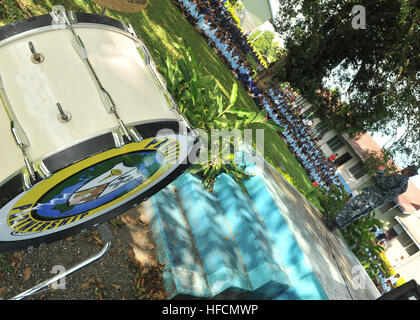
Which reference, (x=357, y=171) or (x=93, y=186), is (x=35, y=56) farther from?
(x=357, y=171)

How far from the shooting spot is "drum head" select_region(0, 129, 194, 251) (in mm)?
1998

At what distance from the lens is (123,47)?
2.27 meters

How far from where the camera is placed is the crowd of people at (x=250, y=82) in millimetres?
10787

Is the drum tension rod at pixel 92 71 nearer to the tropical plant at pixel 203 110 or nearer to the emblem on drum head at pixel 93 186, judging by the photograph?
the emblem on drum head at pixel 93 186

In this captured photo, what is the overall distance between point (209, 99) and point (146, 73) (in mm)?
2827

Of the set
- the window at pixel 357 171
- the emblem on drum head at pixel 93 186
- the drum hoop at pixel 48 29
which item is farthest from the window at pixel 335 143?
the drum hoop at pixel 48 29

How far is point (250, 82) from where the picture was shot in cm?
1212

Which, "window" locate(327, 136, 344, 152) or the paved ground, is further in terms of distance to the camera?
"window" locate(327, 136, 344, 152)

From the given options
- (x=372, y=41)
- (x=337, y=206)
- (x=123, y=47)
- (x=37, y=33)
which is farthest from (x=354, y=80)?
(x=37, y=33)

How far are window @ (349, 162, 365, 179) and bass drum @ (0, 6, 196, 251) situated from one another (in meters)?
29.9

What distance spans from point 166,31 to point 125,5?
1675 millimetres

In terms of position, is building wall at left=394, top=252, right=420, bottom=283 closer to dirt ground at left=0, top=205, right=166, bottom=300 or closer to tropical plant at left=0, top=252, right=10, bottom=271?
dirt ground at left=0, top=205, right=166, bottom=300

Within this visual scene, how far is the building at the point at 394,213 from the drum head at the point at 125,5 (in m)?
19.9

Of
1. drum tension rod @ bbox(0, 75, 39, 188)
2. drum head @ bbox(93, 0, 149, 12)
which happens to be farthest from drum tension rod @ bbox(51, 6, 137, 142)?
drum head @ bbox(93, 0, 149, 12)
